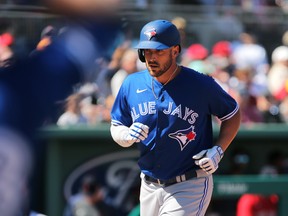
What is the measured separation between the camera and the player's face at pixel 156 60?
190 inches

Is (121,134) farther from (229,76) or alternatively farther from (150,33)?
(229,76)

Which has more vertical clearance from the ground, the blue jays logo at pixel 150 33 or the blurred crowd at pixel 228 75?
the blue jays logo at pixel 150 33

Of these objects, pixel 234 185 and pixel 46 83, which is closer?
pixel 46 83

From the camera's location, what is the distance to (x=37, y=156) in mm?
2547

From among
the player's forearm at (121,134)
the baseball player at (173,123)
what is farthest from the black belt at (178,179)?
the player's forearm at (121,134)

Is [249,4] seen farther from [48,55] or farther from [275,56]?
[48,55]

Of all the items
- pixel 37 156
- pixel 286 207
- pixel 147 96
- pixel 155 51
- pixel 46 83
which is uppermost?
pixel 46 83

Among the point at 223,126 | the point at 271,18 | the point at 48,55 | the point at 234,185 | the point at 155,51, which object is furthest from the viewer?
the point at 271,18

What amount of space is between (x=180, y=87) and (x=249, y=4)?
7.54m

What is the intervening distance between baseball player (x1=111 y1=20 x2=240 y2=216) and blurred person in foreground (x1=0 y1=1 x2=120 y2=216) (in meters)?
2.31

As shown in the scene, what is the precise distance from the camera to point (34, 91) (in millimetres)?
2418

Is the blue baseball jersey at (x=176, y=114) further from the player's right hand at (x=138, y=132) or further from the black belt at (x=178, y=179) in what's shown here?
the player's right hand at (x=138, y=132)

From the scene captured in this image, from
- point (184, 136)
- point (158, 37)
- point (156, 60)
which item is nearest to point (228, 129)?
point (184, 136)

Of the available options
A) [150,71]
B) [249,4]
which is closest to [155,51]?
[150,71]
